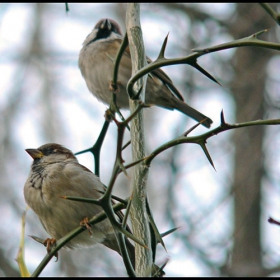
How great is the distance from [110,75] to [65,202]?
1.65 m

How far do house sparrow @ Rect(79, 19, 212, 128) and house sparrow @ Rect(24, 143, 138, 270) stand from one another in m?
1.25

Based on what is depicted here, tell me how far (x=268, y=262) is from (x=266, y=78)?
2.49 m

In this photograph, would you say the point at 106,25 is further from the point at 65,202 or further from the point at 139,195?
the point at 139,195

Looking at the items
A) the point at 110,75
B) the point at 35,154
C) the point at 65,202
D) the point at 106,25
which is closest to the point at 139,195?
the point at 65,202

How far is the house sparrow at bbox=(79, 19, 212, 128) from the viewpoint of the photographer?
4652 millimetres

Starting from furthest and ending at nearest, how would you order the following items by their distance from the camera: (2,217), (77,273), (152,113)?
(152,113)
(2,217)
(77,273)

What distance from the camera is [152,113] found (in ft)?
36.2

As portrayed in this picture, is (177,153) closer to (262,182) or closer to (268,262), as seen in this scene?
(262,182)

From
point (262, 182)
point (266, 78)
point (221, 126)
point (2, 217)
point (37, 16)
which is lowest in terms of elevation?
point (2, 217)

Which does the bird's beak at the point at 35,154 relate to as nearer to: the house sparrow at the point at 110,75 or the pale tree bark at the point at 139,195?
the house sparrow at the point at 110,75

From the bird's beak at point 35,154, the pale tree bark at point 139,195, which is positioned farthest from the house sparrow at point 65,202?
the pale tree bark at point 139,195

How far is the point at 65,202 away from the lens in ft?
10.8

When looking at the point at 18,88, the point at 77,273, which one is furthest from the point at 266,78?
the point at 18,88

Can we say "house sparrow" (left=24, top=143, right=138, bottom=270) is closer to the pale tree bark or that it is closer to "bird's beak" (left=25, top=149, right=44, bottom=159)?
"bird's beak" (left=25, top=149, right=44, bottom=159)
